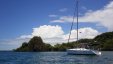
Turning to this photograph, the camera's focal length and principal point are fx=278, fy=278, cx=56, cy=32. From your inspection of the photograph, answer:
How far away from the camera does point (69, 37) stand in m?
135

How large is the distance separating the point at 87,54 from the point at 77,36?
931 cm

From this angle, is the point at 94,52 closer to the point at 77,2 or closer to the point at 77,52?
the point at 77,52

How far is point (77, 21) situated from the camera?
12500cm

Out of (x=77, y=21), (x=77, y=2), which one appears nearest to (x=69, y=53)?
(x=77, y=21)

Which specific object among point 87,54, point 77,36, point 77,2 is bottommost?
point 87,54

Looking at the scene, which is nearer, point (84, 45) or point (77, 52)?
point (77, 52)

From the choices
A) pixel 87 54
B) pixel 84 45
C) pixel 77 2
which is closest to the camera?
pixel 87 54

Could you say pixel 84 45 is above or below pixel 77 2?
below

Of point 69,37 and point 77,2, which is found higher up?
point 77,2

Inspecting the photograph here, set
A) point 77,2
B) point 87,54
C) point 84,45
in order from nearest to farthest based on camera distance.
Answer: point 87,54
point 77,2
point 84,45

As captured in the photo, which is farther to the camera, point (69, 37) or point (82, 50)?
point (69, 37)

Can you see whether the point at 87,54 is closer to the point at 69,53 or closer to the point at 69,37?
the point at 69,53

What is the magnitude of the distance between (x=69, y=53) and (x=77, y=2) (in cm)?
2364

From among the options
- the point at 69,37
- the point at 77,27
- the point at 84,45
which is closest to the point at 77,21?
the point at 77,27
